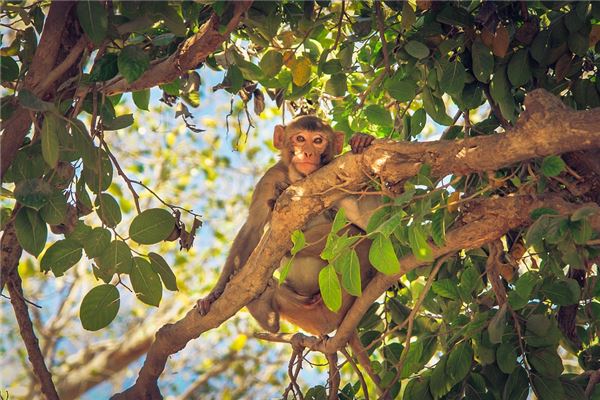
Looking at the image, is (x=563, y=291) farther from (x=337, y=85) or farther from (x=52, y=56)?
Answer: (x=52, y=56)

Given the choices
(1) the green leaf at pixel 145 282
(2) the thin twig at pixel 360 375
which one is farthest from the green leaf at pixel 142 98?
(2) the thin twig at pixel 360 375

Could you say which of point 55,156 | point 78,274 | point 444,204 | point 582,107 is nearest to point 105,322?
point 55,156

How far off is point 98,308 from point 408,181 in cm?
145

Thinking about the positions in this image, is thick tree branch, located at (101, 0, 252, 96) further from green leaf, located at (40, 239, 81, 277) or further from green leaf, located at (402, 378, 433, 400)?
green leaf, located at (402, 378, 433, 400)

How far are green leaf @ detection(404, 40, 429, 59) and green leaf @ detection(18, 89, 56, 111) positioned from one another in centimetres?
169

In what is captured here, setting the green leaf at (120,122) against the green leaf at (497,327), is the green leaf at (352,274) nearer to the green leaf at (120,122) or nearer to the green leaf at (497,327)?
the green leaf at (497,327)

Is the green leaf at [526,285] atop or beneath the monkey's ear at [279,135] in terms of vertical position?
beneath

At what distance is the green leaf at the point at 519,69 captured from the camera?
398cm

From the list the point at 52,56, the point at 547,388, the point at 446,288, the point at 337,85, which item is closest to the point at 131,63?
the point at 52,56

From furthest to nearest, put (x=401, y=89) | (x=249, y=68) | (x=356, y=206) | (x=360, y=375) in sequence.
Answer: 1. (x=356, y=206)
2. (x=360, y=375)
3. (x=401, y=89)
4. (x=249, y=68)

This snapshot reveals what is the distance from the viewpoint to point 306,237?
17.5 feet

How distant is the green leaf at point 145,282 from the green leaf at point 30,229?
39 cm

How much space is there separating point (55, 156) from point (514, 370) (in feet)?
7.44

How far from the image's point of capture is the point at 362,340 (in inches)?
191
